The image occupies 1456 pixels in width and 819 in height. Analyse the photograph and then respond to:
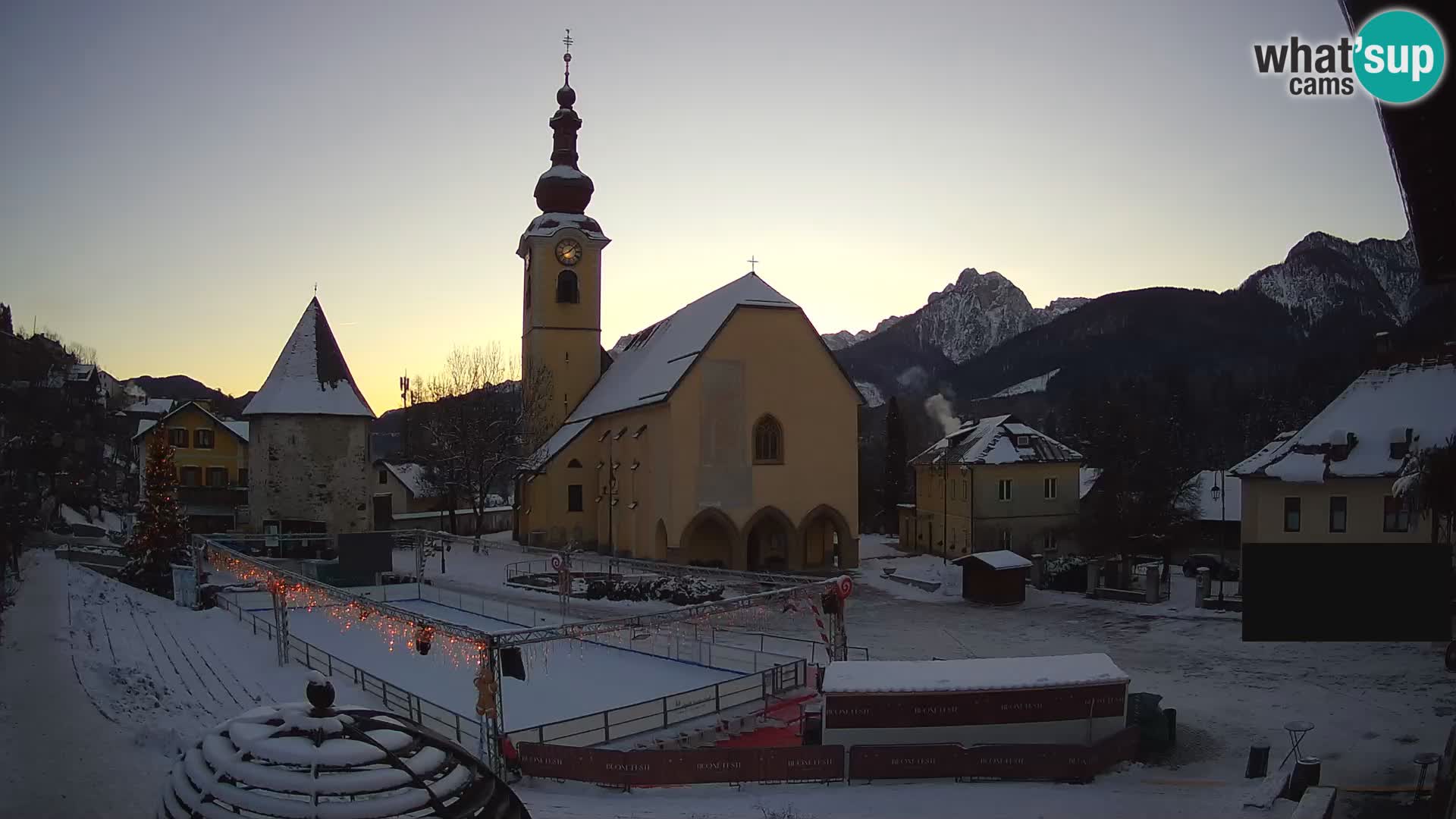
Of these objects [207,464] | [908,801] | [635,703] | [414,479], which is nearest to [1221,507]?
[635,703]

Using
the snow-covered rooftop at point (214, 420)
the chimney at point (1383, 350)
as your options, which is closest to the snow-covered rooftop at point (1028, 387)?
the snow-covered rooftop at point (214, 420)

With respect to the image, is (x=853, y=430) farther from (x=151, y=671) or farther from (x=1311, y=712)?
(x=151, y=671)

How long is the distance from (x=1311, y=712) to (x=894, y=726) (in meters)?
8.31

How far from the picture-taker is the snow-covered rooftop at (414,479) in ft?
227

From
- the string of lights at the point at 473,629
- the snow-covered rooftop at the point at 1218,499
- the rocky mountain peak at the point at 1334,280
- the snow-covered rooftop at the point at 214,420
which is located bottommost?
the string of lights at the point at 473,629

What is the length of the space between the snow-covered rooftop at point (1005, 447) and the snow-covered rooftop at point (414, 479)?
3995 cm

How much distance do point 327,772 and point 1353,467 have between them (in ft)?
93.0

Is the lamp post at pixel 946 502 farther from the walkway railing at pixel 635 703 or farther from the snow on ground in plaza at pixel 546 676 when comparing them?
the snow on ground in plaza at pixel 546 676

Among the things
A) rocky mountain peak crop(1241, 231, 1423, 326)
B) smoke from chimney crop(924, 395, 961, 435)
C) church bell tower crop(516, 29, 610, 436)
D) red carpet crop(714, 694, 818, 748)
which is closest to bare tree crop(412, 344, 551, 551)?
church bell tower crop(516, 29, 610, 436)

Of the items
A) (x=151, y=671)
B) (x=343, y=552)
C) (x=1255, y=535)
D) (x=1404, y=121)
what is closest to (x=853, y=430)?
(x=1255, y=535)

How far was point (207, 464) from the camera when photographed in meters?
53.2

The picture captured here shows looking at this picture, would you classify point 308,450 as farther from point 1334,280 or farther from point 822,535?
point 1334,280

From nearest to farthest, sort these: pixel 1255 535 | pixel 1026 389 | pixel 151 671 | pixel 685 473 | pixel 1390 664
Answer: pixel 151 671, pixel 1390 664, pixel 1255 535, pixel 685 473, pixel 1026 389

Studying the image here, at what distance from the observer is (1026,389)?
462 feet
